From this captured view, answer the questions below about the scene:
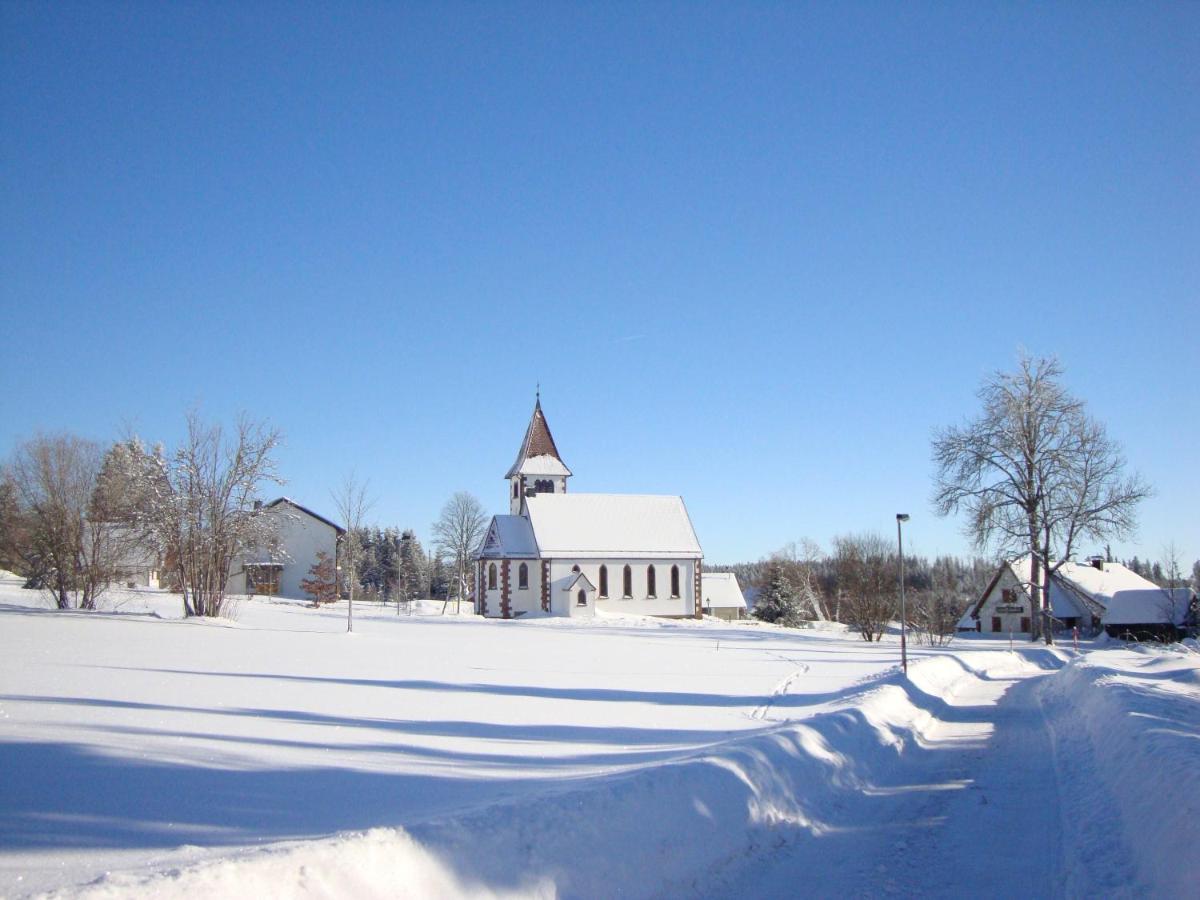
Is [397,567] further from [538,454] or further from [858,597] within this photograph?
[858,597]

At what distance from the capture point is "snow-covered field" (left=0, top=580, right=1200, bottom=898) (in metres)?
5.96

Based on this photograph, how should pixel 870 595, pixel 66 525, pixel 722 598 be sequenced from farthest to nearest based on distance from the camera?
pixel 722 598
pixel 870 595
pixel 66 525

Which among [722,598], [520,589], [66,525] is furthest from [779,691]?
[722,598]

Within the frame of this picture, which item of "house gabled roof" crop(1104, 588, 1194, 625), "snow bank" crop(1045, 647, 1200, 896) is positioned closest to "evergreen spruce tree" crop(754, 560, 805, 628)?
"house gabled roof" crop(1104, 588, 1194, 625)

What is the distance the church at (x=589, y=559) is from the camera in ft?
215

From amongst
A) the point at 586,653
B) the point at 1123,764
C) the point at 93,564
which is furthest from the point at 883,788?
the point at 93,564

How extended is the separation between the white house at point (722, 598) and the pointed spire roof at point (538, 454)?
2717 centimetres

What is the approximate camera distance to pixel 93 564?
118 ft

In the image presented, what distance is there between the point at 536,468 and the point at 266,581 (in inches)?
890

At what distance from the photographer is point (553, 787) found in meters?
8.59

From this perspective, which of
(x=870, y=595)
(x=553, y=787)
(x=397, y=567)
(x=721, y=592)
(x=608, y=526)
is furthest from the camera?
(x=397, y=567)

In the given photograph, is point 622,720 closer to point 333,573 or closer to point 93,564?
point 93,564

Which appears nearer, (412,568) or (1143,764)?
(1143,764)

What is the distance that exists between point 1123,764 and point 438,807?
8431 mm
